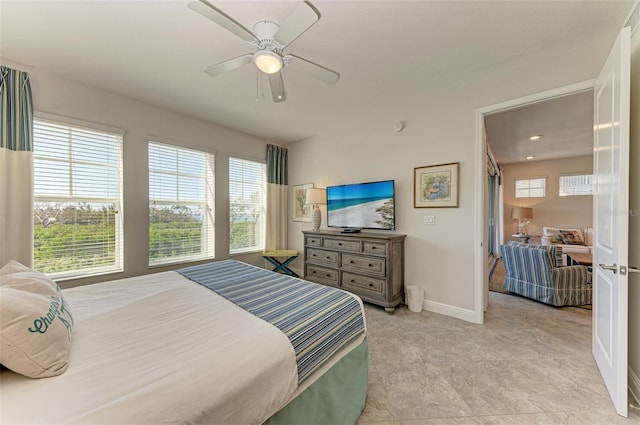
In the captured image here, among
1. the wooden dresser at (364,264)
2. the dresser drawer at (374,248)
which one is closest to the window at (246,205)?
the wooden dresser at (364,264)

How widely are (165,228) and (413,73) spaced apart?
3566 millimetres

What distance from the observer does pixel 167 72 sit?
100 inches

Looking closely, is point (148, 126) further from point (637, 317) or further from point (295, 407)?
point (637, 317)

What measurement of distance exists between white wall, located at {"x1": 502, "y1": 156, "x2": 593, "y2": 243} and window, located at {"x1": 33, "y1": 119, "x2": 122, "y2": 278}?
8730 millimetres

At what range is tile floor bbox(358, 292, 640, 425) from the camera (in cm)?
159

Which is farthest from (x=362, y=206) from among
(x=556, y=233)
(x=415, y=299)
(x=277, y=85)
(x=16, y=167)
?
(x=556, y=233)

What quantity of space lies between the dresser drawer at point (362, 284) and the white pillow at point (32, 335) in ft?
9.15

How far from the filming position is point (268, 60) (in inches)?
67.3

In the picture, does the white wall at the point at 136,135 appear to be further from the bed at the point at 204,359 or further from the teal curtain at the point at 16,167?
the bed at the point at 204,359

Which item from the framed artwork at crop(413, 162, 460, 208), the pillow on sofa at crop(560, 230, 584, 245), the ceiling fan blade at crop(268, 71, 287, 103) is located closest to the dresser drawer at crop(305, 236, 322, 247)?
the framed artwork at crop(413, 162, 460, 208)

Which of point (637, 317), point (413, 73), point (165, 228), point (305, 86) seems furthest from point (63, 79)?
point (637, 317)

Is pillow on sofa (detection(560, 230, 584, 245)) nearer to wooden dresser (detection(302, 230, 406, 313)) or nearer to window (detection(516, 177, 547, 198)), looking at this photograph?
window (detection(516, 177, 547, 198))

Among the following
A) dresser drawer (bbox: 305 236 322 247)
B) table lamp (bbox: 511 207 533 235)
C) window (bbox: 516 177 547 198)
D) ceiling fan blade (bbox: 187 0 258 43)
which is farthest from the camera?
window (bbox: 516 177 547 198)

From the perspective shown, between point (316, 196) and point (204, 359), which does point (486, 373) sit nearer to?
point (204, 359)
